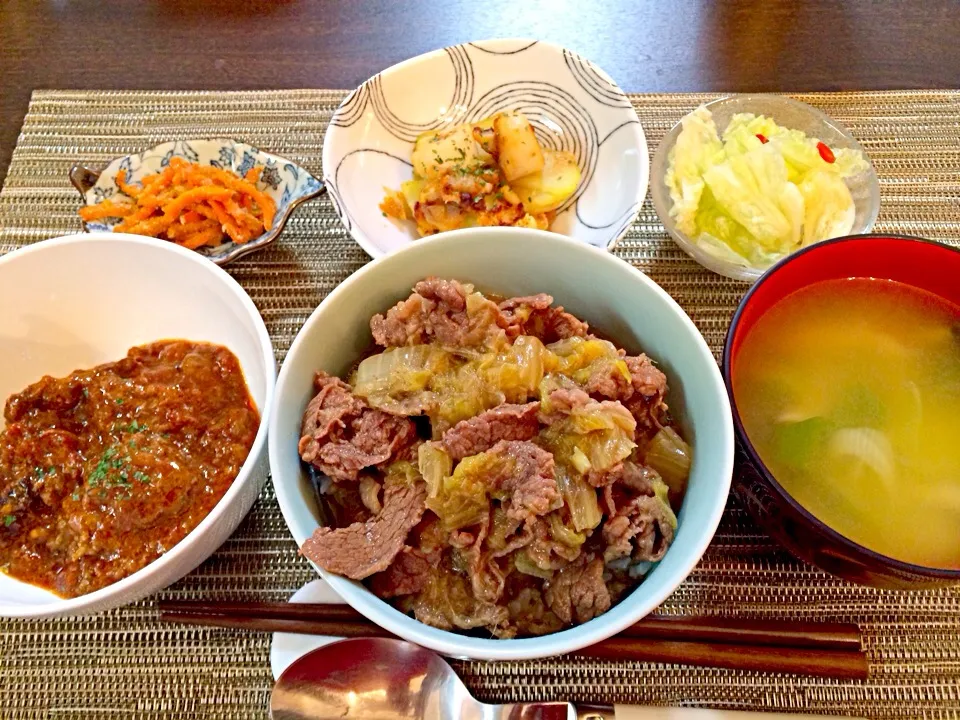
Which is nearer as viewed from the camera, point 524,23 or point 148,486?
point 148,486

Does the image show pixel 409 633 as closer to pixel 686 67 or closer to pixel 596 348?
pixel 596 348

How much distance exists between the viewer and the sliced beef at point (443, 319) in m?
1.54

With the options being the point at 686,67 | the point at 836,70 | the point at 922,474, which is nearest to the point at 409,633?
the point at 922,474

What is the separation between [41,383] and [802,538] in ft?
6.89

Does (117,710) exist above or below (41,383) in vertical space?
below

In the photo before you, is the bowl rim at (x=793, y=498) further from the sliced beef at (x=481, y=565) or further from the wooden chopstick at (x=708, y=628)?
the sliced beef at (x=481, y=565)

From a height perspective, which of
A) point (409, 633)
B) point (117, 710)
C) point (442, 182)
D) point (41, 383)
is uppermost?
point (442, 182)

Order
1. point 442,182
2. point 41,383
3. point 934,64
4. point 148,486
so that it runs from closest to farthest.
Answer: point 148,486
point 41,383
point 442,182
point 934,64

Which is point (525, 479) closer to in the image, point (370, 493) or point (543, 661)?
point (370, 493)

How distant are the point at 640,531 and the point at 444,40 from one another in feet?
8.66

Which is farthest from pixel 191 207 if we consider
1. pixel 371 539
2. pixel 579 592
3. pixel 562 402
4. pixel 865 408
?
pixel 865 408

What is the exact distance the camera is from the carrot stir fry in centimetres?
232

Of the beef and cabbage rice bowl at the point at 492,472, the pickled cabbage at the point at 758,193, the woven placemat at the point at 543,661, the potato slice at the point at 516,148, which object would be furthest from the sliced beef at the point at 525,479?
the potato slice at the point at 516,148

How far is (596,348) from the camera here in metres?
1.54
